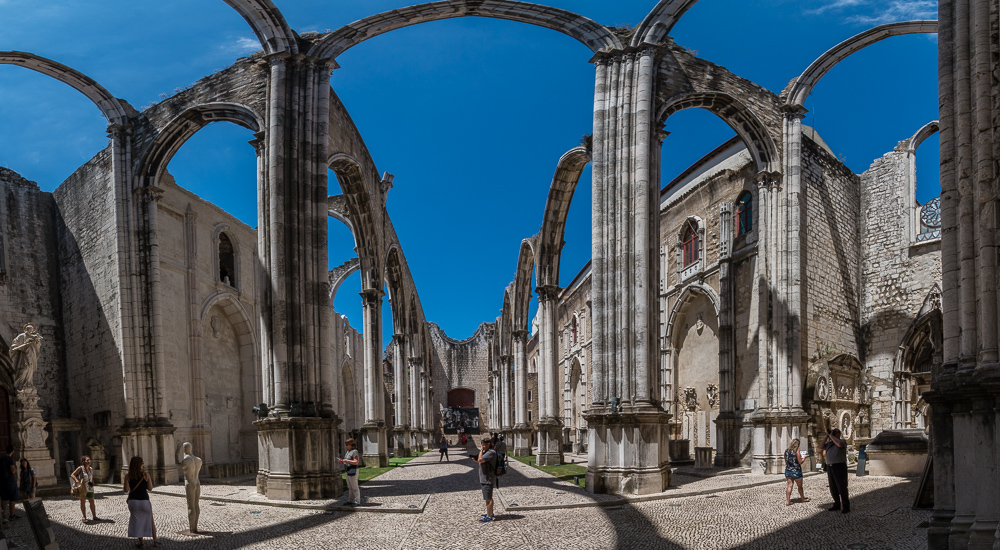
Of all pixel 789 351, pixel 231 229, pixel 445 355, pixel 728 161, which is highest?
pixel 728 161

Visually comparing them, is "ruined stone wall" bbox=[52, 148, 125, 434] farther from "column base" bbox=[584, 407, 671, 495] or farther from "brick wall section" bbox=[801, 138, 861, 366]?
"brick wall section" bbox=[801, 138, 861, 366]

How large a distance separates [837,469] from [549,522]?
3761 mm

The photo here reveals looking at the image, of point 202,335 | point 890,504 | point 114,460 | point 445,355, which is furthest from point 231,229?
point 445,355

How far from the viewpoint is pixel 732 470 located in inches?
617

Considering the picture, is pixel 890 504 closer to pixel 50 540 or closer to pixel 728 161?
pixel 50 540

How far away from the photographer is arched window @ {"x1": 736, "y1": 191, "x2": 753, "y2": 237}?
17.8 metres

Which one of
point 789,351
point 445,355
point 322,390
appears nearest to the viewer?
point 322,390

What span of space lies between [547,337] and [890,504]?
1281 cm

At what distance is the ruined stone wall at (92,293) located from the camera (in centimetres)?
1638

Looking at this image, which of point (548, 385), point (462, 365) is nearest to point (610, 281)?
point (548, 385)

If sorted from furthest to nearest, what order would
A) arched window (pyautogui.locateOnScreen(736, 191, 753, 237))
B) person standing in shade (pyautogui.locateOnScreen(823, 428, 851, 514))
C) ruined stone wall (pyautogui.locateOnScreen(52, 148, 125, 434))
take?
arched window (pyautogui.locateOnScreen(736, 191, 753, 237)) < ruined stone wall (pyautogui.locateOnScreen(52, 148, 125, 434)) < person standing in shade (pyautogui.locateOnScreen(823, 428, 851, 514))

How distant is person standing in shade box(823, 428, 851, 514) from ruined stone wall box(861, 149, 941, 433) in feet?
30.7

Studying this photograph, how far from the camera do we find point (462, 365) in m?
53.6

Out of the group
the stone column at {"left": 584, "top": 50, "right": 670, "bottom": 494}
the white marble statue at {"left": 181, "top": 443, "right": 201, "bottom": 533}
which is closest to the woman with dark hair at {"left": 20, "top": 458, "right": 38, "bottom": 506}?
the white marble statue at {"left": 181, "top": 443, "right": 201, "bottom": 533}
